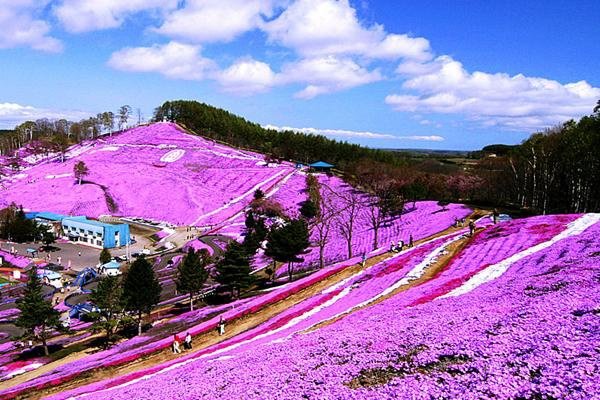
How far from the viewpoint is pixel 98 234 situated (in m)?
107

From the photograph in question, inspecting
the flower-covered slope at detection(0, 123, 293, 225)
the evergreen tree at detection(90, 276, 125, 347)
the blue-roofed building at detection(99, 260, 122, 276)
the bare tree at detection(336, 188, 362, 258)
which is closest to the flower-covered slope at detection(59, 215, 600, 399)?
the evergreen tree at detection(90, 276, 125, 347)

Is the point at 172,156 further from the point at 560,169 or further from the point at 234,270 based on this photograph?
the point at 560,169

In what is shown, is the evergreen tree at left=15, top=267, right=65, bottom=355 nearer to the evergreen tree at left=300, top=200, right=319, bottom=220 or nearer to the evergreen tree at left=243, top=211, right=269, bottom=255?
the evergreen tree at left=243, top=211, right=269, bottom=255

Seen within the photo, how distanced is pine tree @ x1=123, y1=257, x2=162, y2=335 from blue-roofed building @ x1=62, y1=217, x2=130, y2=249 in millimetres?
58963

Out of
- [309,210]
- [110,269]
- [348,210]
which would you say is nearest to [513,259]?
[110,269]

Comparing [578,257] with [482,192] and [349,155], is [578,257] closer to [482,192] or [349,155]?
[482,192]

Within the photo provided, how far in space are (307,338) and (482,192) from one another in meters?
107

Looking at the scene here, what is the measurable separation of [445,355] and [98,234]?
346 ft

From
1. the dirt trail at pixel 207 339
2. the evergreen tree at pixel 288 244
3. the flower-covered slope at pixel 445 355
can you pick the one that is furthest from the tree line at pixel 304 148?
the flower-covered slope at pixel 445 355

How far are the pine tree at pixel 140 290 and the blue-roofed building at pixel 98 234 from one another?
2321 inches

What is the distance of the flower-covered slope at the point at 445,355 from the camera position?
1284 centimetres

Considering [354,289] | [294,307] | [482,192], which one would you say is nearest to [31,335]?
[294,307]

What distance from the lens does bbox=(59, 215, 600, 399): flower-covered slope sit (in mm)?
12844

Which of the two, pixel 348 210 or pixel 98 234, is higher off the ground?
pixel 348 210
